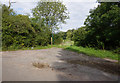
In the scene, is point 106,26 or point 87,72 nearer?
point 87,72

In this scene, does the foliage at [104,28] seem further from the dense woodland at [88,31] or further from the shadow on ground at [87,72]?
the shadow on ground at [87,72]

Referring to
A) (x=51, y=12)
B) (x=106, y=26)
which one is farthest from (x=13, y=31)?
(x=51, y=12)

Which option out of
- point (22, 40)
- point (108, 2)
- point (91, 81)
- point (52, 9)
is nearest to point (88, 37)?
point (108, 2)

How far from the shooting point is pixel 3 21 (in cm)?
852

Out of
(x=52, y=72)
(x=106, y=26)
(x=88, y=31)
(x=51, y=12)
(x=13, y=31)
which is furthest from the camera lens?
(x=51, y=12)

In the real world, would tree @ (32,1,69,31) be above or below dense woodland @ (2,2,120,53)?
above

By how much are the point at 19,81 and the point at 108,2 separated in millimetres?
9975

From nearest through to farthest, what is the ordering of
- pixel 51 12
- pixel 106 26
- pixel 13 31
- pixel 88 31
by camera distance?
pixel 106 26, pixel 13 31, pixel 88 31, pixel 51 12

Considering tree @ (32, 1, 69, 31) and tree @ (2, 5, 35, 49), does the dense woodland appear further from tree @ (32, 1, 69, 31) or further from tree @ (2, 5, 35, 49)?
tree @ (32, 1, 69, 31)

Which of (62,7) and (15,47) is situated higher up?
(62,7)

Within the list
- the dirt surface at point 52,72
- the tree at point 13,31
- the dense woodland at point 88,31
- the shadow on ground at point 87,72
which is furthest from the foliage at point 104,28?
the tree at point 13,31

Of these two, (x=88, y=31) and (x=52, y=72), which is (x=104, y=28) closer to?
(x=88, y=31)

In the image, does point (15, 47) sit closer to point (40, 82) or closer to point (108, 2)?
point (40, 82)

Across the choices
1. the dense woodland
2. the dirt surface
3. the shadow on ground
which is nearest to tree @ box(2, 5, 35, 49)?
the dense woodland
